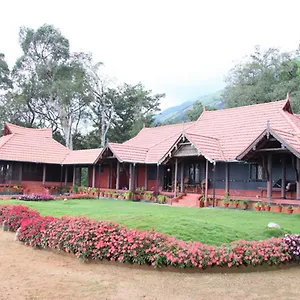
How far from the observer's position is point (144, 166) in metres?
23.9

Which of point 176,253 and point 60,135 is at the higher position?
point 60,135

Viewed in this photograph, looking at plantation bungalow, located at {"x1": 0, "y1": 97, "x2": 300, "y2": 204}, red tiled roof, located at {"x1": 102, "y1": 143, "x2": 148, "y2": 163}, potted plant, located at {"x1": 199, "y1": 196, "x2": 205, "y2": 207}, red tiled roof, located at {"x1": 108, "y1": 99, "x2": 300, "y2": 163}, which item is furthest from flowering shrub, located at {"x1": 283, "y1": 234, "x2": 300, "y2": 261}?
red tiled roof, located at {"x1": 102, "y1": 143, "x2": 148, "y2": 163}

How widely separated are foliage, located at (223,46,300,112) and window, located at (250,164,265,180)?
36.9 ft

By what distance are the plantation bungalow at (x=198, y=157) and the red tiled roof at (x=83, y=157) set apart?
9 cm

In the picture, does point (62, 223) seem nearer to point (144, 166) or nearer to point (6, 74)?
point (144, 166)

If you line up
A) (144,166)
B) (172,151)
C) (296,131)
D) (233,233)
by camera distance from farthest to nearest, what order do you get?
(144,166) < (172,151) < (296,131) < (233,233)

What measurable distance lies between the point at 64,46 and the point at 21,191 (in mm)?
21374

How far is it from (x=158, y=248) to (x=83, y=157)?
1972 cm

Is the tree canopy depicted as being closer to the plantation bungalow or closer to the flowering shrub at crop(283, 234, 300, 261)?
the plantation bungalow

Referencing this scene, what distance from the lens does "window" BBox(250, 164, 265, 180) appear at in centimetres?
1796

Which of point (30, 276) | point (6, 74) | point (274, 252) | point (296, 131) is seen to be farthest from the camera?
point (6, 74)

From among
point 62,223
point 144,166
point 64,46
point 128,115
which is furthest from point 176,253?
point 64,46

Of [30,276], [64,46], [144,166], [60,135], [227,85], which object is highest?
[64,46]

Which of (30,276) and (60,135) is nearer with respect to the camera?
(30,276)
